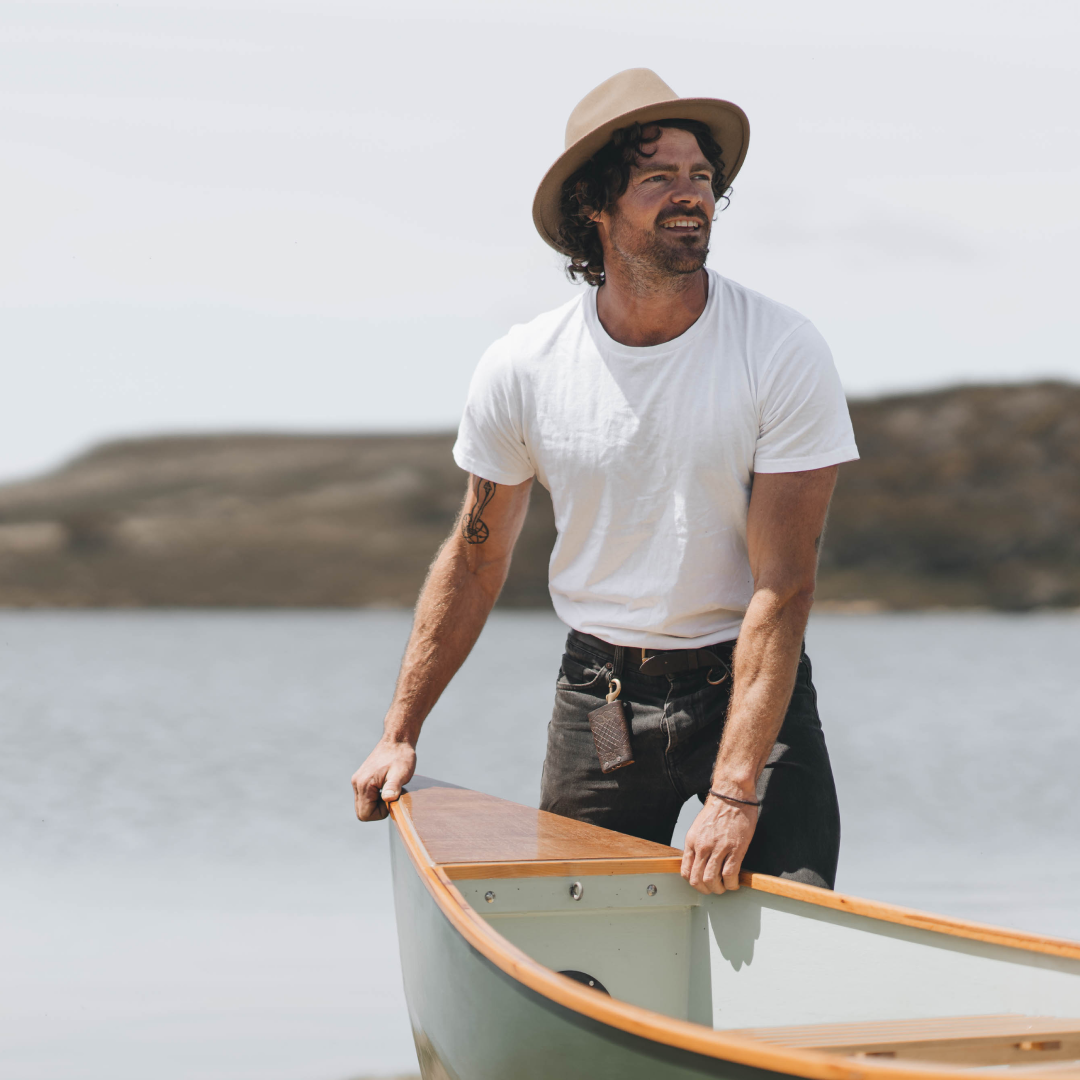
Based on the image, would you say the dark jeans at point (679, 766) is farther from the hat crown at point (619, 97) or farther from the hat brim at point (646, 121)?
the hat crown at point (619, 97)

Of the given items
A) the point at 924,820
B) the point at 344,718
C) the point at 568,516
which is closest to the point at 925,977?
the point at 568,516

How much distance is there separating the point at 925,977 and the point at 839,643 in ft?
198

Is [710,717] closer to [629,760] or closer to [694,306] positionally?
[629,760]

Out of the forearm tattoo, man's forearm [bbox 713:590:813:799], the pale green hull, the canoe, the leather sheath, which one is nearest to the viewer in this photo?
the canoe

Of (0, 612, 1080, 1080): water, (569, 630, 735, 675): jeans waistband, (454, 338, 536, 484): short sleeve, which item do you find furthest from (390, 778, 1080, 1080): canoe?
(0, 612, 1080, 1080): water

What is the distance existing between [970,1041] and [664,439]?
1.20 metres

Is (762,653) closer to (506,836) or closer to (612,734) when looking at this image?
(612,734)

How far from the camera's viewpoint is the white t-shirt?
8.92 feet

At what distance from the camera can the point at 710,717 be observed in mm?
2842

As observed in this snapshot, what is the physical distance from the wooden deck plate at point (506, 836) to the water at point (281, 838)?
251 centimetres

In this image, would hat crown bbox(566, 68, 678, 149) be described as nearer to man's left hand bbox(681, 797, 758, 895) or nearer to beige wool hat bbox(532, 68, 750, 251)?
beige wool hat bbox(532, 68, 750, 251)

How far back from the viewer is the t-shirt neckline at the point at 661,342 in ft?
9.24

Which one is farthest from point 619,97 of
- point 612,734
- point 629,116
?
point 612,734

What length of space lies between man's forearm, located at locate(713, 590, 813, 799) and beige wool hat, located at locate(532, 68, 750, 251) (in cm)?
97
